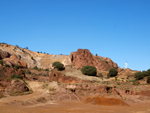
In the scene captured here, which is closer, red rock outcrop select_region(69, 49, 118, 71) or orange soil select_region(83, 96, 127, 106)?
orange soil select_region(83, 96, 127, 106)

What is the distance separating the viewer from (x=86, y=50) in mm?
72250

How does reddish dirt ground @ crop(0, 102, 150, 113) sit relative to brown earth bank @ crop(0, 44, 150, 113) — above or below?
below

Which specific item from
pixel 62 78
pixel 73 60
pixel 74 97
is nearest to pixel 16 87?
pixel 74 97

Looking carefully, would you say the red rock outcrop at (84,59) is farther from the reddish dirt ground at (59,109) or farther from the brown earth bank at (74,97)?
the reddish dirt ground at (59,109)

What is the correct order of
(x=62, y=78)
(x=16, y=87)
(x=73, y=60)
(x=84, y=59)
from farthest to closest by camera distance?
(x=73, y=60), (x=84, y=59), (x=62, y=78), (x=16, y=87)

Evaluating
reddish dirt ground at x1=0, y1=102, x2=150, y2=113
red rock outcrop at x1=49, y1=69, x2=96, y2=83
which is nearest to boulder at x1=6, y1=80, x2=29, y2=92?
reddish dirt ground at x1=0, y1=102, x2=150, y2=113

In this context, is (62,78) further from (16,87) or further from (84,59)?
(84,59)

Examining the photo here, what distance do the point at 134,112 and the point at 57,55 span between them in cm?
9899

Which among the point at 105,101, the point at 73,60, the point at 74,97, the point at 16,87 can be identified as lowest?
the point at 105,101

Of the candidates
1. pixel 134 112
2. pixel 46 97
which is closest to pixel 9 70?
pixel 46 97

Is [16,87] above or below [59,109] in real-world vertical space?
above

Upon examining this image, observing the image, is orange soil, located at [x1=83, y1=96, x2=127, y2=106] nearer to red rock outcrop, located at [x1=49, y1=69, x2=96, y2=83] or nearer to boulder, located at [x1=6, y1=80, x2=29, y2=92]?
boulder, located at [x1=6, y1=80, x2=29, y2=92]

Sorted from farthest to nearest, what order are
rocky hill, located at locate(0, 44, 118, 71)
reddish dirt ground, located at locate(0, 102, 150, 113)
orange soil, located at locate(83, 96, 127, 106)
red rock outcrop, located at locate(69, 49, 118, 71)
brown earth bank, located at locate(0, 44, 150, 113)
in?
rocky hill, located at locate(0, 44, 118, 71), red rock outcrop, located at locate(69, 49, 118, 71), orange soil, located at locate(83, 96, 127, 106), brown earth bank, located at locate(0, 44, 150, 113), reddish dirt ground, located at locate(0, 102, 150, 113)

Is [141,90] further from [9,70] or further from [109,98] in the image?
[9,70]
